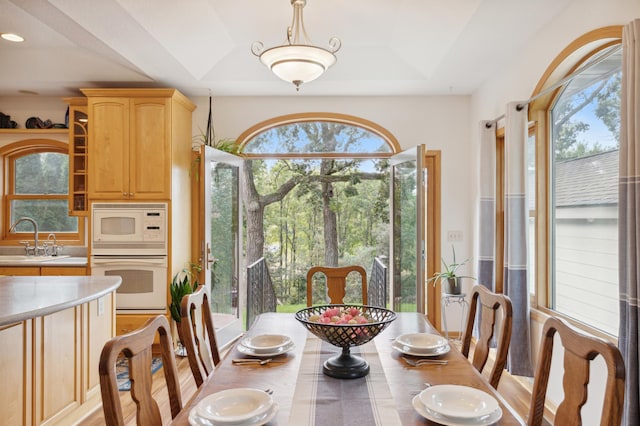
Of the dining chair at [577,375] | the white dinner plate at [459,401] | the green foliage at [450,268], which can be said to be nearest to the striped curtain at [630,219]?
the dining chair at [577,375]

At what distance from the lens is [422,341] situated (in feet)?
6.60

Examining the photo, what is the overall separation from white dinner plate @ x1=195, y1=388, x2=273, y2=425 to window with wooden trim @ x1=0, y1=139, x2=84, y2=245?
4221 millimetres

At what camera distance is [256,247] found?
725cm

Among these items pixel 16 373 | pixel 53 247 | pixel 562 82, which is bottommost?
pixel 16 373

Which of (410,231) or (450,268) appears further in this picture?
(450,268)

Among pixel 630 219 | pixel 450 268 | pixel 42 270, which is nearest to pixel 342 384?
pixel 630 219

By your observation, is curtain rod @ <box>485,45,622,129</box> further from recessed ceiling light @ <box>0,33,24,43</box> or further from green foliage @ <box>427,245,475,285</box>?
recessed ceiling light @ <box>0,33,24,43</box>

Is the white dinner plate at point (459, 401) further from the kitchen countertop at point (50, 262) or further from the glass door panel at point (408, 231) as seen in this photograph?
the kitchen countertop at point (50, 262)

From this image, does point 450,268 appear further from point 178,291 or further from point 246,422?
point 246,422

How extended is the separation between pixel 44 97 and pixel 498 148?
4576 mm

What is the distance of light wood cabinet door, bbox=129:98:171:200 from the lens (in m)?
4.09

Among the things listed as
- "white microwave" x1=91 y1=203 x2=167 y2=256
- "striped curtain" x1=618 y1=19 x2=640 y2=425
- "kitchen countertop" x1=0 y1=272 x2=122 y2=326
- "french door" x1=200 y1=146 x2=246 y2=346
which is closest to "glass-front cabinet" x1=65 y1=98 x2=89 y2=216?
"white microwave" x1=91 y1=203 x2=167 y2=256

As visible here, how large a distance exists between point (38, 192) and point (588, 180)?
5182mm

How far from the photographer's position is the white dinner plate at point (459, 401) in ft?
4.22
